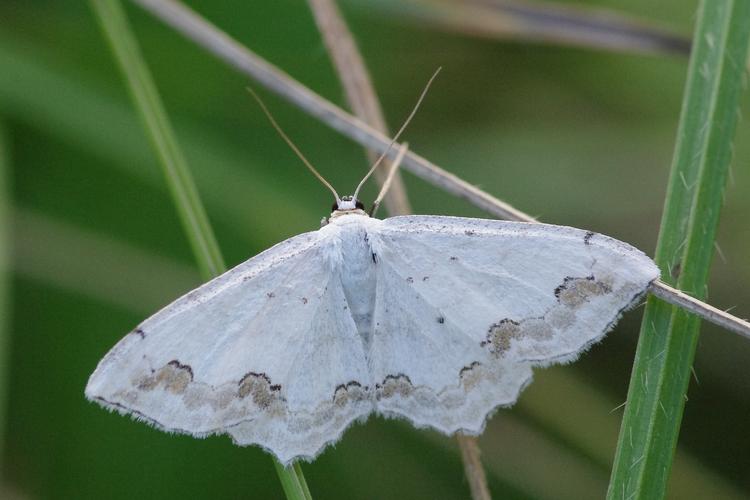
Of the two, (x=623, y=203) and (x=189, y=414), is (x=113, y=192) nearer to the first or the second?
(x=189, y=414)

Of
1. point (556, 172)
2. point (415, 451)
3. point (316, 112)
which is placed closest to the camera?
point (316, 112)

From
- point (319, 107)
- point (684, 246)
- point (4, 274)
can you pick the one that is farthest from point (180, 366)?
point (684, 246)

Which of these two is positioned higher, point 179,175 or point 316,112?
point 316,112

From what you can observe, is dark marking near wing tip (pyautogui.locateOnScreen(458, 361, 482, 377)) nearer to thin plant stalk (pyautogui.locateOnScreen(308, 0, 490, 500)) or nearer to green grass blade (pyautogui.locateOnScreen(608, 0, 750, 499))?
green grass blade (pyautogui.locateOnScreen(608, 0, 750, 499))

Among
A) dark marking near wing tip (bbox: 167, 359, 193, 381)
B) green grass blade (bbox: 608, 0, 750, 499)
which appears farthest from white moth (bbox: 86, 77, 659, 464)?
green grass blade (bbox: 608, 0, 750, 499)

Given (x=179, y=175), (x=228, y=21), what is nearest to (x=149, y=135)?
(x=179, y=175)

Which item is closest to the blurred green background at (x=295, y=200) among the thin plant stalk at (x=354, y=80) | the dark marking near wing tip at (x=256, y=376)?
the thin plant stalk at (x=354, y=80)

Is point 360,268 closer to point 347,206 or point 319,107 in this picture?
point 347,206
